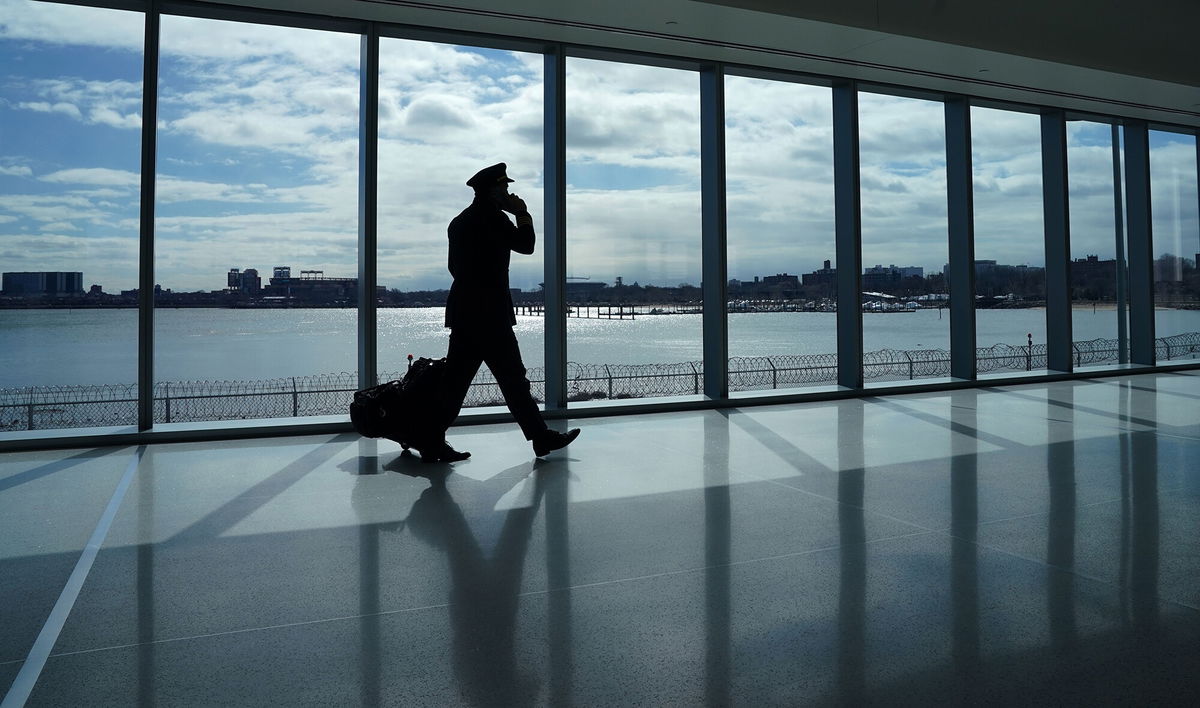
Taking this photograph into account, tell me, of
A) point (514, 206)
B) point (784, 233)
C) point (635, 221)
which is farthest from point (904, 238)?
point (514, 206)

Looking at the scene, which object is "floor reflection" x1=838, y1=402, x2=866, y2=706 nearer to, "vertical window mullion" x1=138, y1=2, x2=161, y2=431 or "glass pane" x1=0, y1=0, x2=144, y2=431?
"vertical window mullion" x1=138, y1=2, x2=161, y2=431

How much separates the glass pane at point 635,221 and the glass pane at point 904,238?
185 centimetres

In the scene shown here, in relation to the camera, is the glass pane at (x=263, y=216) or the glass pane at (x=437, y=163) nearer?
the glass pane at (x=263, y=216)

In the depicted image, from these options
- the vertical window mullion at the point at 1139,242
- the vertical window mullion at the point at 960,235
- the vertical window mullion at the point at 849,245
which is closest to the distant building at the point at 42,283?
the vertical window mullion at the point at 849,245

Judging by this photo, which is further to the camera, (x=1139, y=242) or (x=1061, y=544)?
(x=1139, y=242)

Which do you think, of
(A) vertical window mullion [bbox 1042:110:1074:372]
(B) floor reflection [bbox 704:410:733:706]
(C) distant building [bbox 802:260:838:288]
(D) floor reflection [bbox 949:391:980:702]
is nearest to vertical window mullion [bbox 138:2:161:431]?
(B) floor reflection [bbox 704:410:733:706]

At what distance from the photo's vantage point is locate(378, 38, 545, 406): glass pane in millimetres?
6133

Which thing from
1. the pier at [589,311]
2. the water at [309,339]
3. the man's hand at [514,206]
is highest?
the man's hand at [514,206]

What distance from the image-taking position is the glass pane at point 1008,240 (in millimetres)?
8656

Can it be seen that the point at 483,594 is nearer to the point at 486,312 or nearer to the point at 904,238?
the point at 486,312

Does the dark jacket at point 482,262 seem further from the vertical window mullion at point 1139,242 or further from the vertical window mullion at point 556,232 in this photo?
the vertical window mullion at point 1139,242

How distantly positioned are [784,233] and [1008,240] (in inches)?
117

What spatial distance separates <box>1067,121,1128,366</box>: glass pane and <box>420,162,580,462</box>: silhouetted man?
7.44m

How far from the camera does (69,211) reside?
17.9 feet
